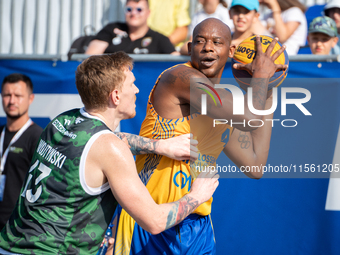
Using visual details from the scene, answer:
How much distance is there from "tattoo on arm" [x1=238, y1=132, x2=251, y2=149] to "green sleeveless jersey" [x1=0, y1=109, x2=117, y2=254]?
1.29 meters

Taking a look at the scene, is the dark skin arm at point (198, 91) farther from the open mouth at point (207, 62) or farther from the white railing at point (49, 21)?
the white railing at point (49, 21)

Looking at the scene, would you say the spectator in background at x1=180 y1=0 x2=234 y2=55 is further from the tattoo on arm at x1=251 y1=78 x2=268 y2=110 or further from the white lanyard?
the tattoo on arm at x1=251 y1=78 x2=268 y2=110

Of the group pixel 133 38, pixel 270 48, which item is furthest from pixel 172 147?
pixel 133 38

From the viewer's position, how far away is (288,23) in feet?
16.8

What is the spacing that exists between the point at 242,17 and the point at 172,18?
166 centimetres

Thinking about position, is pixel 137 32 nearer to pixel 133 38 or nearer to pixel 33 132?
pixel 133 38

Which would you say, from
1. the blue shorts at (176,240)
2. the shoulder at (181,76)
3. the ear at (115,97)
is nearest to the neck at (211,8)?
the shoulder at (181,76)

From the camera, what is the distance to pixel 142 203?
72.8 inches

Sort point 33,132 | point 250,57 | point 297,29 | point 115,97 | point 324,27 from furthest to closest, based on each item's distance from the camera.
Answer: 1. point 297,29
2. point 324,27
3. point 33,132
4. point 250,57
5. point 115,97

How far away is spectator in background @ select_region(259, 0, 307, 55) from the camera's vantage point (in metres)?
5.02

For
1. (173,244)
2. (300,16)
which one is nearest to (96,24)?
(300,16)

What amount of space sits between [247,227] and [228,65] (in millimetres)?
1715

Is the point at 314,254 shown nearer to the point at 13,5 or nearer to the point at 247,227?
the point at 247,227

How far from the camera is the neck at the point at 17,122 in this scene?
4.26 meters
